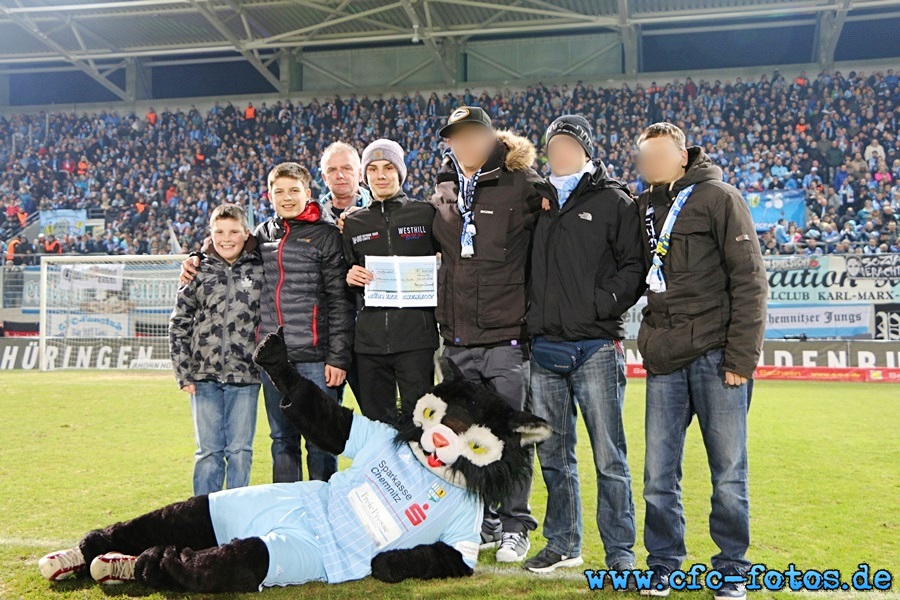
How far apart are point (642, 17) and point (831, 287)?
41.1 feet

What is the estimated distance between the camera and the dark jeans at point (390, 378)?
437 centimetres

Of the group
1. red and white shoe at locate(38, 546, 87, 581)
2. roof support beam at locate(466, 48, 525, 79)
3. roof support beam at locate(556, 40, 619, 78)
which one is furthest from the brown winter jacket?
roof support beam at locate(466, 48, 525, 79)

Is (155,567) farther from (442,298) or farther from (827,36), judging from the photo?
(827,36)

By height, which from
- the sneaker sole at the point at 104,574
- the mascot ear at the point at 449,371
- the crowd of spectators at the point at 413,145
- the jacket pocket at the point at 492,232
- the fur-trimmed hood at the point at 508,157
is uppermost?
the crowd of spectators at the point at 413,145

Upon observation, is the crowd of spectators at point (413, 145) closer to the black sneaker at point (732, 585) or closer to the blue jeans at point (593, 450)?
the blue jeans at point (593, 450)

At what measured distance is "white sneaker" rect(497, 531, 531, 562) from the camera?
3975 mm

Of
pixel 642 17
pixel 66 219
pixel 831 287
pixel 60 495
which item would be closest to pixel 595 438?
pixel 60 495

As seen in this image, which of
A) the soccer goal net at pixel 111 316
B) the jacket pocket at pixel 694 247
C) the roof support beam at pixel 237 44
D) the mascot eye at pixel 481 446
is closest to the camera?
the mascot eye at pixel 481 446

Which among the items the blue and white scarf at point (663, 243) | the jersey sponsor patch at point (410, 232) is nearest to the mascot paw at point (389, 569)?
the blue and white scarf at point (663, 243)

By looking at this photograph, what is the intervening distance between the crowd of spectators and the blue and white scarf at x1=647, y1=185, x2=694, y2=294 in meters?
14.7

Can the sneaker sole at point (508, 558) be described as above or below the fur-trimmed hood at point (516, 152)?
below

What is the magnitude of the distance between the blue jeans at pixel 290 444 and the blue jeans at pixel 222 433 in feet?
0.38

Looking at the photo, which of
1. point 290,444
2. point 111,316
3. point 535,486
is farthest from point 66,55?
point 290,444

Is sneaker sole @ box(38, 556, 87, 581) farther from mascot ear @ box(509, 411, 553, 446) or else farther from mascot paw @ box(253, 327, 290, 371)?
mascot ear @ box(509, 411, 553, 446)
